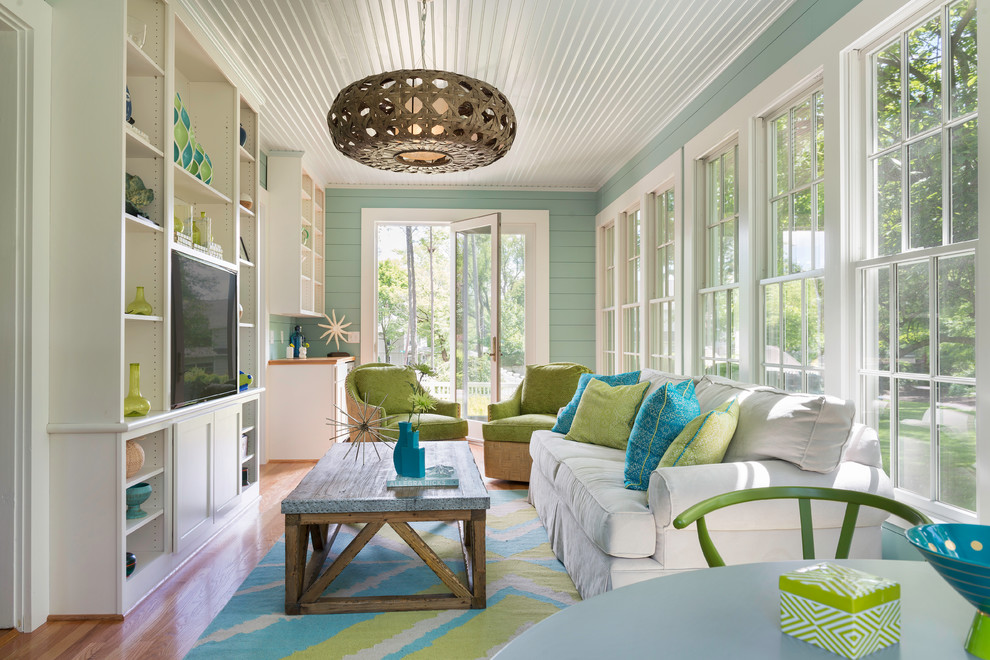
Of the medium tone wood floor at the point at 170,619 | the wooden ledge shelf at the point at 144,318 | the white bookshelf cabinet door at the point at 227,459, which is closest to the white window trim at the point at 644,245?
the white bookshelf cabinet door at the point at 227,459

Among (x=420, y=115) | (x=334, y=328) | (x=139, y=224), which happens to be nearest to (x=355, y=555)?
(x=139, y=224)

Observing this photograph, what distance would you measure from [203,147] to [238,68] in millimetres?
529

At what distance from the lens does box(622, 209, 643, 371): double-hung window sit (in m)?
6.18

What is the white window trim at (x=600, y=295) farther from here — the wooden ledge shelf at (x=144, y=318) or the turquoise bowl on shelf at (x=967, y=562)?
the turquoise bowl on shelf at (x=967, y=562)

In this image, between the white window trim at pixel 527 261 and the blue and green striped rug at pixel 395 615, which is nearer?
the blue and green striped rug at pixel 395 615

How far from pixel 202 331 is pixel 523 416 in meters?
2.53

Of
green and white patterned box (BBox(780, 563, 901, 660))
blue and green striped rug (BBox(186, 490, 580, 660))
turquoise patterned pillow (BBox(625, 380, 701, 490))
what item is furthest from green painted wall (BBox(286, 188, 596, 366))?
green and white patterned box (BBox(780, 563, 901, 660))

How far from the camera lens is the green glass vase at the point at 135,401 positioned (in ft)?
9.62

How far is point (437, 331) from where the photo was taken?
1094cm

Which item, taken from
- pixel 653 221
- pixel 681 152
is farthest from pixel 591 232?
pixel 681 152

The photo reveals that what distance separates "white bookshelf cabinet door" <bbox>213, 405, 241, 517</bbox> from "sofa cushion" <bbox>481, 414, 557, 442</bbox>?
5.77 ft

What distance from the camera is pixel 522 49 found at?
12.8 ft

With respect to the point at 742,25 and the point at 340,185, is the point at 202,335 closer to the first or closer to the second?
the point at 742,25

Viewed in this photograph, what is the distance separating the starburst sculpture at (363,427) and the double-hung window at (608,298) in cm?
260
